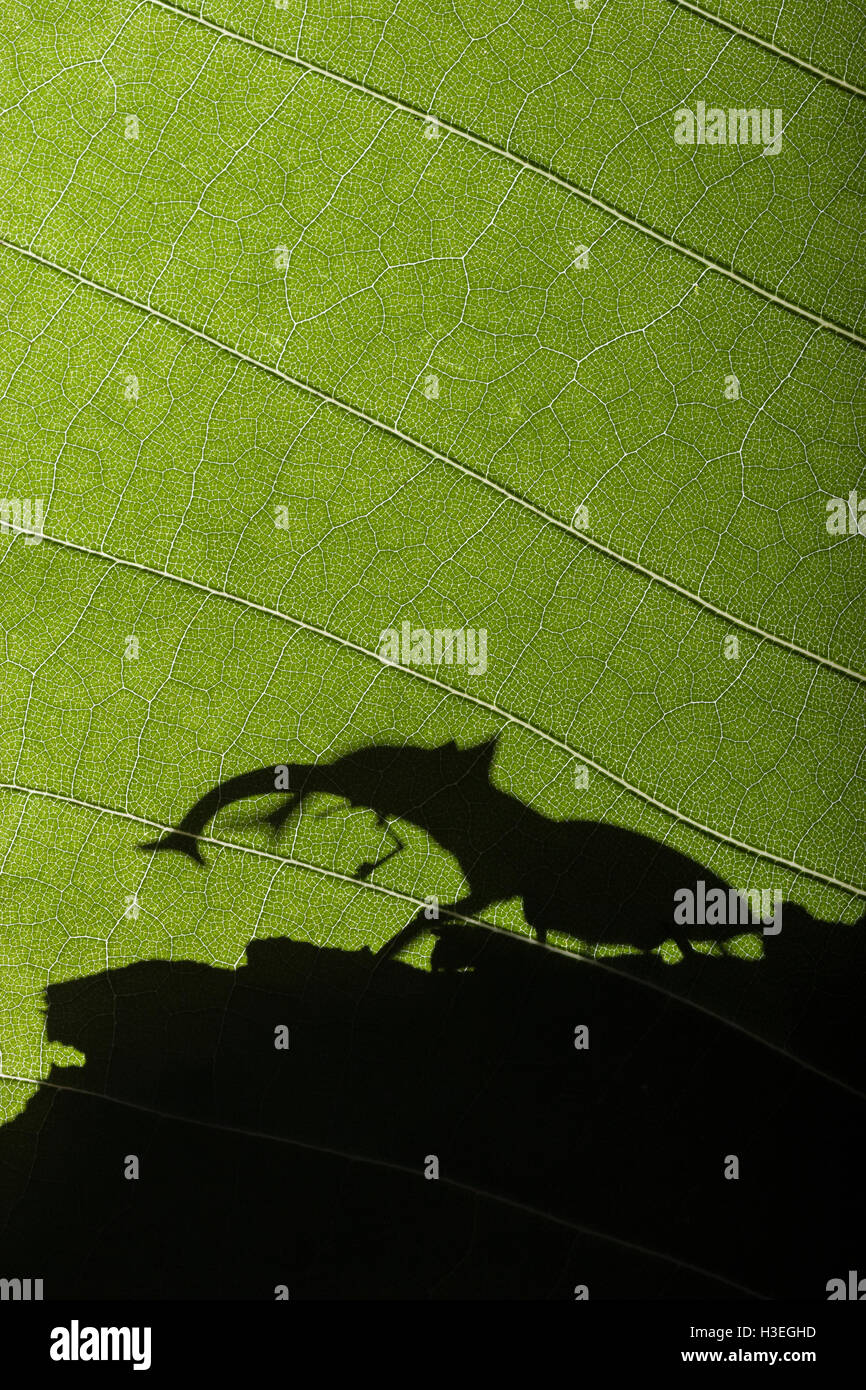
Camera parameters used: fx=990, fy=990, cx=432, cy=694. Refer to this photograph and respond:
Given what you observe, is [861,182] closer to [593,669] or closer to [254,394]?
[593,669]

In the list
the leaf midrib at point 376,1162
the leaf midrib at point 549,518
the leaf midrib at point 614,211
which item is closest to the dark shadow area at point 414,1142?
the leaf midrib at point 376,1162

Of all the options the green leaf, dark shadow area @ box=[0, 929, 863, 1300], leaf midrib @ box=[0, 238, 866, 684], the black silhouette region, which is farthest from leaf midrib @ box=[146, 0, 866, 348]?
dark shadow area @ box=[0, 929, 863, 1300]

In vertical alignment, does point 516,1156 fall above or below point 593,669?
below

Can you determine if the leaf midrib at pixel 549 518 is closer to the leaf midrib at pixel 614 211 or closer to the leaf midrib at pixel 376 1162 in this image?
the leaf midrib at pixel 614 211

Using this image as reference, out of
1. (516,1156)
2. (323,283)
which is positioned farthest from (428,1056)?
(323,283)

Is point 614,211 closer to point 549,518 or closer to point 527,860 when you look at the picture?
point 549,518
